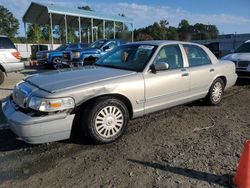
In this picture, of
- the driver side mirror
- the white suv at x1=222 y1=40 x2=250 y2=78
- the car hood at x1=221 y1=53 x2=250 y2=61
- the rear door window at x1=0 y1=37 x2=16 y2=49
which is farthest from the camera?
the rear door window at x1=0 y1=37 x2=16 y2=49

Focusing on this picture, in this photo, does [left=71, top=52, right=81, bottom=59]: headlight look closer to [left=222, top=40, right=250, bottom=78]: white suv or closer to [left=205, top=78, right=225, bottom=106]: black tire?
[left=222, top=40, right=250, bottom=78]: white suv

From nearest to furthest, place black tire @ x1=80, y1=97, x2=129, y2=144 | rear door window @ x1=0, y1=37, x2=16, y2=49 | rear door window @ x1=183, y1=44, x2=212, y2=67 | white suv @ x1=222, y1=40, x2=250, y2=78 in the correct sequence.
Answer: black tire @ x1=80, y1=97, x2=129, y2=144 < rear door window @ x1=183, y1=44, x2=212, y2=67 < white suv @ x1=222, y1=40, x2=250, y2=78 < rear door window @ x1=0, y1=37, x2=16, y2=49

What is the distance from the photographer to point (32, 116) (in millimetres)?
3896

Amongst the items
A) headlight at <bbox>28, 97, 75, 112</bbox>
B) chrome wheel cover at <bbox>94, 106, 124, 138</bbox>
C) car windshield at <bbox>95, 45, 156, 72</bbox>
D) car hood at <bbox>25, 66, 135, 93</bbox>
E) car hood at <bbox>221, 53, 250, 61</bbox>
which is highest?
car windshield at <bbox>95, 45, 156, 72</bbox>

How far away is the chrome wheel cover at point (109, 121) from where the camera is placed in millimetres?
4355

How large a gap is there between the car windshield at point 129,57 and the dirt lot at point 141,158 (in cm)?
111

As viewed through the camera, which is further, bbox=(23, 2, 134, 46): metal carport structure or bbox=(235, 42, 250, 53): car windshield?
bbox=(23, 2, 134, 46): metal carport structure

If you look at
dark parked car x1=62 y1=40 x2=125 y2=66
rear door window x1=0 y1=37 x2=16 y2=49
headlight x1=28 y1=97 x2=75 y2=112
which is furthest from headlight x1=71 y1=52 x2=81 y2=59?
headlight x1=28 y1=97 x2=75 y2=112

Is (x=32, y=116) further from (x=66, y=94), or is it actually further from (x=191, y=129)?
(x=191, y=129)

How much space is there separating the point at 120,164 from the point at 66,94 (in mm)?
1227

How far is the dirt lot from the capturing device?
11.2 ft

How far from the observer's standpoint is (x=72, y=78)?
452 centimetres

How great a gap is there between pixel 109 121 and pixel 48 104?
994mm

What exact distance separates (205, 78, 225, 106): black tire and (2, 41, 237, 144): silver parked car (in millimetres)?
268
